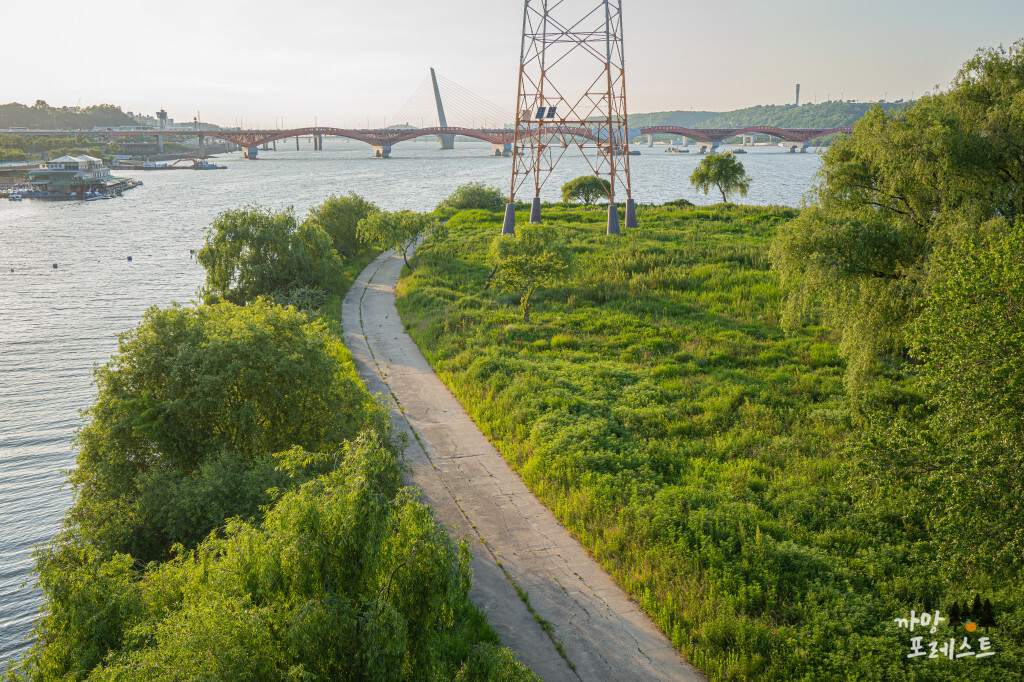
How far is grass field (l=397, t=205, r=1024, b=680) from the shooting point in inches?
423

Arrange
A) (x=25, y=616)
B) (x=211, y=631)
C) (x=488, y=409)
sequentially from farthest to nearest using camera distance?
(x=488, y=409)
(x=25, y=616)
(x=211, y=631)

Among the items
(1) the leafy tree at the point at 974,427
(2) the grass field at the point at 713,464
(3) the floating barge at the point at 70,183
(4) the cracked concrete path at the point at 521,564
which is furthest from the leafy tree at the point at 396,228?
(3) the floating barge at the point at 70,183

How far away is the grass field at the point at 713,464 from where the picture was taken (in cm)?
1074

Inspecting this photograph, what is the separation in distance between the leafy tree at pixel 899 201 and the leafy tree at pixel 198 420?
46.6ft

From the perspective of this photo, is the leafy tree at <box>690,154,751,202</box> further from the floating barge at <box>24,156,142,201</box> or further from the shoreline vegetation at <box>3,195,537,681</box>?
the floating barge at <box>24,156,142,201</box>

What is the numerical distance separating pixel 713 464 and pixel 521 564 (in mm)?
5852

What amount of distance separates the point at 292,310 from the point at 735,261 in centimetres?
2916

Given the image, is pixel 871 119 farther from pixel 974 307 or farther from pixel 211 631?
pixel 211 631

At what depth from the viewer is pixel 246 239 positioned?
3603 centimetres

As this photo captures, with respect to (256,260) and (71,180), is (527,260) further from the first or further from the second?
(71,180)

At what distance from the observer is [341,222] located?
49.3m

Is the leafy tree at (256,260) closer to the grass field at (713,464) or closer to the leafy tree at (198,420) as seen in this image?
the grass field at (713,464)

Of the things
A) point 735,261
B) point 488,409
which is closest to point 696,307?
point 735,261

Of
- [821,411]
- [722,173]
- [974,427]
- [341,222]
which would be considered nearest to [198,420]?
[974,427]
